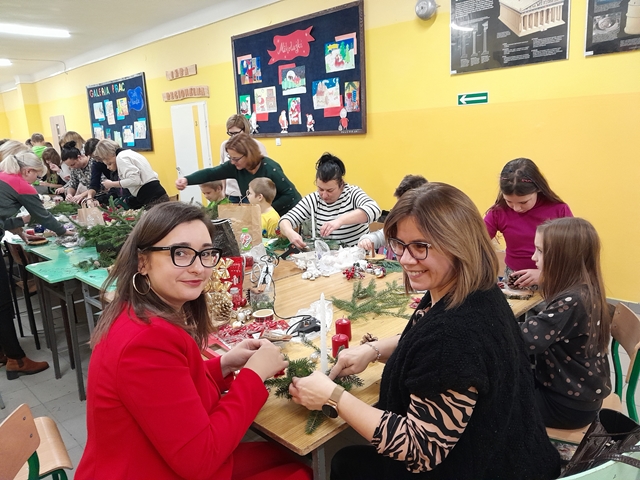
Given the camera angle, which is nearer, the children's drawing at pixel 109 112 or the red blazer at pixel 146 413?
the red blazer at pixel 146 413

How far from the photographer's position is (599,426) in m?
1.25

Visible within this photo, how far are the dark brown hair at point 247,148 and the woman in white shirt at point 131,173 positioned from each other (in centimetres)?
145

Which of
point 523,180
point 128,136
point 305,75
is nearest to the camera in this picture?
point 523,180

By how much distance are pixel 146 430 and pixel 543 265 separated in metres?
1.55

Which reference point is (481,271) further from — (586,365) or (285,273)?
(285,273)

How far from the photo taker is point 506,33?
3748 millimetres

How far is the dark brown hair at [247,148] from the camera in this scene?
3680 mm

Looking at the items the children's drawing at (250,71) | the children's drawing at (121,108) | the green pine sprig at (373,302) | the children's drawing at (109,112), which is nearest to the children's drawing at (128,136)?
the children's drawing at (121,108)

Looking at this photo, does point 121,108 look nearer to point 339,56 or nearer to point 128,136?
point 128,136

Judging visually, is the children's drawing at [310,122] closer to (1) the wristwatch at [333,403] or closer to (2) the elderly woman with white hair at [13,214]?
(2) the elderly woman with white hair at [13,214]

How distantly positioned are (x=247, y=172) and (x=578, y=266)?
275 centimetres

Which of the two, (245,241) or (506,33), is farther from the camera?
(506,33)

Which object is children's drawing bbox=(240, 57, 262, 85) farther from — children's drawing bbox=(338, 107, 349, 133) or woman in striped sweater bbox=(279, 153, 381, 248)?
woman in striped sweater bbox=(279, 153, 381, 248)

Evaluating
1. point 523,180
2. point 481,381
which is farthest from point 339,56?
point 481,381
